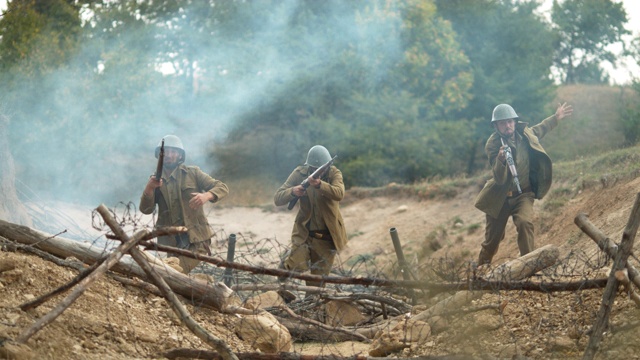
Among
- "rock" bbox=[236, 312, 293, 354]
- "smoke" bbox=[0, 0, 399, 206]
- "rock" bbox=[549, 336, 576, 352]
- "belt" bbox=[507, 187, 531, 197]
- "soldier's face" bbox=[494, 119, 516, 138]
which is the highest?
"smoke" bbox=[0, 0, 399, 206]

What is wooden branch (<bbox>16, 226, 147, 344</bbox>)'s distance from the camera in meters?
5.29

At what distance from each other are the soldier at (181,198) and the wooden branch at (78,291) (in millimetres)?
3326

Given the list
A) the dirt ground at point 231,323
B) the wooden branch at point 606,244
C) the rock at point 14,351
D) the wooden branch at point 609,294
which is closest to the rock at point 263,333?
the dirt ground at point 231,323

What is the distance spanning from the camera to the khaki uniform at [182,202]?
9.19 meters

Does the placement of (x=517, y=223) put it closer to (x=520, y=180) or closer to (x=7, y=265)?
(x=520, y=180)

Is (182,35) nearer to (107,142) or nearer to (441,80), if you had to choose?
(107,142)

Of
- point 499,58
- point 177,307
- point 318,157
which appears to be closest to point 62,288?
point 177,307

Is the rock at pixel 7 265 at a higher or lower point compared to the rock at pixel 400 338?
higher

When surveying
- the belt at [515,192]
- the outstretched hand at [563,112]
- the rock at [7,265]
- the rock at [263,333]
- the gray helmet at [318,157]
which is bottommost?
the rock at [263,333]

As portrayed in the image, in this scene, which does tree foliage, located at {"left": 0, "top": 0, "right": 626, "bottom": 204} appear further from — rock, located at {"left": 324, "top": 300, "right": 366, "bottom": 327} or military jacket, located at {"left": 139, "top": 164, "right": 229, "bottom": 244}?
rock, located at {"left": 324, "top": 300, "right": 366, "bottom": 327}

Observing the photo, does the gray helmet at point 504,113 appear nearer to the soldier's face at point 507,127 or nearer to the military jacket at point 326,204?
the soldier's face at point 507,127

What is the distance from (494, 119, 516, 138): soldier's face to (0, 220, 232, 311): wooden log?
170 inches

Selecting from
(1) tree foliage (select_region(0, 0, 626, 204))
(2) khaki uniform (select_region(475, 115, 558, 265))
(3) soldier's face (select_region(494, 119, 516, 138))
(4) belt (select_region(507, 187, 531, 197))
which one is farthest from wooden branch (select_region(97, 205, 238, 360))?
(1) tree foliage (select_region(0, 0, 626, 204))

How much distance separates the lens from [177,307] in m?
5.71
